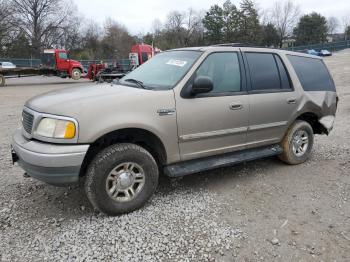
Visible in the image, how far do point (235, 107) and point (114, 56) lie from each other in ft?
185

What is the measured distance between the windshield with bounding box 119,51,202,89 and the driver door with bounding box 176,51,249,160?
182mm

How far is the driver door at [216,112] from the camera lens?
395cm

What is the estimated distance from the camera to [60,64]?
24703 millimetres

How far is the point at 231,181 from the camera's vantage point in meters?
4.71

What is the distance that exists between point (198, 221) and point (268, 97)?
2120 mm

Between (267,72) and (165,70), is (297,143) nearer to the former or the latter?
(267,72)

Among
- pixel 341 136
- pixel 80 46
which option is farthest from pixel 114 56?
pixel 341 136

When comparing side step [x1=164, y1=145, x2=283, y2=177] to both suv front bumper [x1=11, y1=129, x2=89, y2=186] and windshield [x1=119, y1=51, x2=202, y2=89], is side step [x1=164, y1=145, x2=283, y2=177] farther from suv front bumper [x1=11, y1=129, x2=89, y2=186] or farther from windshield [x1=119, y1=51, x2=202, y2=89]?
suv front bumper [x1=11, y1=129, x2=89, y2=186]

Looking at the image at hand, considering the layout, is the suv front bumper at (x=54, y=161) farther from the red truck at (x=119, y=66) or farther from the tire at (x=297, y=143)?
the red truck at (x=119, y=66)

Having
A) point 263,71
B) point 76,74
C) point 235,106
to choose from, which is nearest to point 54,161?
point 235,106

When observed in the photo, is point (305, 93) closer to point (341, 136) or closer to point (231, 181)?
point (231, 181)

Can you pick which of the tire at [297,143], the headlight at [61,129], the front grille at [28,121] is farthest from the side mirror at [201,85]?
the tire at [297,143]

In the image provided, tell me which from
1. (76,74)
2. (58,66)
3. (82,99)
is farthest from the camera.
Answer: (76,74)

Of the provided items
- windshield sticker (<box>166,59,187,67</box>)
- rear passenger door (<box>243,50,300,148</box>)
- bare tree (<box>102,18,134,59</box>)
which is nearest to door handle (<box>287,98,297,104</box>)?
rear passenger door (<box>243,50,300,148</box>)
